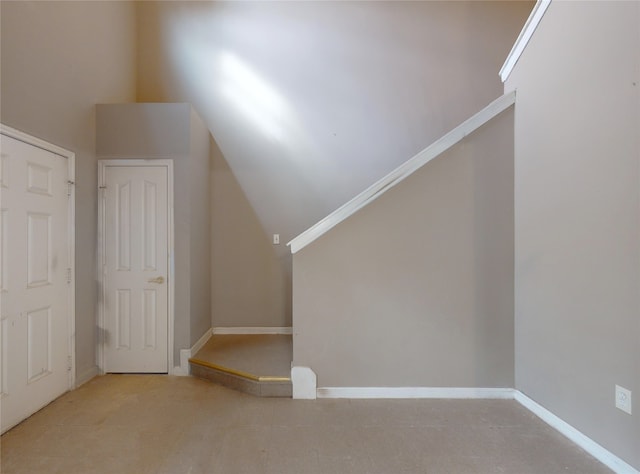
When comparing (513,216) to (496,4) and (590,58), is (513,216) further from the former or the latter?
(496,4)

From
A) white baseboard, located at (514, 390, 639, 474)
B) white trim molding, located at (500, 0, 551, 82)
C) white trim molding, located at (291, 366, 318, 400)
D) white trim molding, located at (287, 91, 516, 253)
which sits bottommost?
white baseboard, located at (514, 390, 639, 474)

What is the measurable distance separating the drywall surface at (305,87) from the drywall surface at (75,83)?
2.23 ft

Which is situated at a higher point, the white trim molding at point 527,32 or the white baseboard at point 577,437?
the white trim molding at point 527,32

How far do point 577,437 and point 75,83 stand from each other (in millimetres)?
4825

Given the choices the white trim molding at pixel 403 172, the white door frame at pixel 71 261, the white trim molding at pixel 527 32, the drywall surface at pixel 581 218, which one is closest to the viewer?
the drywall surface at pixel 581 218

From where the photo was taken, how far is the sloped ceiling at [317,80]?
4020mm

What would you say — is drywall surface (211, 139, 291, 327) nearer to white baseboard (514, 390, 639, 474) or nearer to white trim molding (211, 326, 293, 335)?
white trim molding (211, 326, 293, 335)

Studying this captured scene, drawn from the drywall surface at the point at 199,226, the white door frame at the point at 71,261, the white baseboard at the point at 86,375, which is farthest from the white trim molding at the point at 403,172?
the white baseboard at the point at 86,375

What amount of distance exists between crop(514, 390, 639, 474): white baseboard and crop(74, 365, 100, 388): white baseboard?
3.81 meters

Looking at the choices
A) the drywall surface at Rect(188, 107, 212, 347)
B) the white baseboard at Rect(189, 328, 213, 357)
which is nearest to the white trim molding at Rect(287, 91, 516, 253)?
the drywall surface at Rect(188, 107, 212, 347)

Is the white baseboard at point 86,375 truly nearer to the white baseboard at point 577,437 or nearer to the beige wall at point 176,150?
the beige wall at point 176,150

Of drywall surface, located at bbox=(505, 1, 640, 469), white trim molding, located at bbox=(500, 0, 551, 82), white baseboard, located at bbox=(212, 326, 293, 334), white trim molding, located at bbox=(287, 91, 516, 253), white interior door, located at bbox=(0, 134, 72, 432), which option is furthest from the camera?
white baseboard, located at bbox=(212, 326, 293, 334)

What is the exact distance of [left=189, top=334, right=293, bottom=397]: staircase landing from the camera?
2629mm

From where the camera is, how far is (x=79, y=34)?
2.92m
